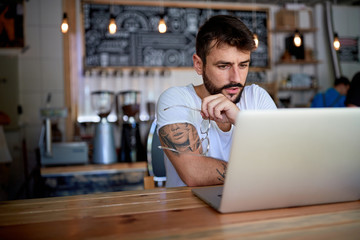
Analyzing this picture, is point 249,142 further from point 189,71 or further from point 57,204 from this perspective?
point 189,71

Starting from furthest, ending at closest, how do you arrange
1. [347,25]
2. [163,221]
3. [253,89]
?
1. [347,25]
2. [253,89]
3. [163,221]

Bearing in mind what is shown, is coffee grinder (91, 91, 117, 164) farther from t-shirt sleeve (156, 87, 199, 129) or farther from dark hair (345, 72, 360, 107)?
dark hair (345, 72, 360, 107)

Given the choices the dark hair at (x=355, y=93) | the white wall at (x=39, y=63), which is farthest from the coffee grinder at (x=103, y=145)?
the dark hair at (x=355, y=93)

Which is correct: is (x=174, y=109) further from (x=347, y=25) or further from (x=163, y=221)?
(x=347, y=25)

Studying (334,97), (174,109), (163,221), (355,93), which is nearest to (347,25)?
(334,97)

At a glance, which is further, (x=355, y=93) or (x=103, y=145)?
(x=103, y=145)

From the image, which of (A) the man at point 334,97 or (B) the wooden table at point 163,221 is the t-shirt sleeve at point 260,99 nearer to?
(B) the wooden table at point 163,221

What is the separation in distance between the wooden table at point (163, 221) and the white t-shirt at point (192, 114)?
472 mm

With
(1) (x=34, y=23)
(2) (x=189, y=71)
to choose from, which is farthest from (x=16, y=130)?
(2) (x=189, y=71)

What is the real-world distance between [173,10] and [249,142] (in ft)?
14.9

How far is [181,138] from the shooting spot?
1179mm

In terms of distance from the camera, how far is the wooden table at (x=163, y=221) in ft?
1.89

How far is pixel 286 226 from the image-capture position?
0.61 meters

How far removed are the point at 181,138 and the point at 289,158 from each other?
1.88 ft
